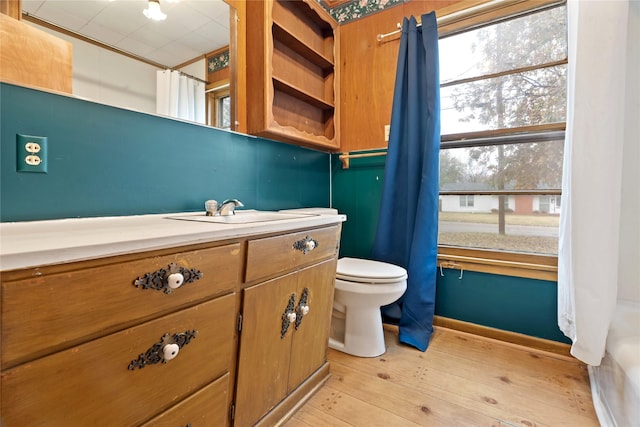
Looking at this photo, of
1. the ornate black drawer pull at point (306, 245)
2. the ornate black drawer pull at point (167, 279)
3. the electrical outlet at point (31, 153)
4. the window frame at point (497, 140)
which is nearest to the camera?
the ornate black drawer pull at point (167, 279)

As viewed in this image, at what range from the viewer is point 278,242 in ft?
3.35

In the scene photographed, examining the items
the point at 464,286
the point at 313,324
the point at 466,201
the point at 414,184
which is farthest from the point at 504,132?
the point at 313,324

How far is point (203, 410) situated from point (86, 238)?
575 millimetres

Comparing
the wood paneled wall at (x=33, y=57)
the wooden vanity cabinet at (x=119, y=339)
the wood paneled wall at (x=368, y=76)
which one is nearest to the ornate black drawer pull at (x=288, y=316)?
the wooden vanity cabinet at (x=119, y=339)

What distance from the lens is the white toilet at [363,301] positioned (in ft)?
5.08

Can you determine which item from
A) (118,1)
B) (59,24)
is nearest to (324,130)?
(118,1)

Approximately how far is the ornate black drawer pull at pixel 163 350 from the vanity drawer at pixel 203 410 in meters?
0.15

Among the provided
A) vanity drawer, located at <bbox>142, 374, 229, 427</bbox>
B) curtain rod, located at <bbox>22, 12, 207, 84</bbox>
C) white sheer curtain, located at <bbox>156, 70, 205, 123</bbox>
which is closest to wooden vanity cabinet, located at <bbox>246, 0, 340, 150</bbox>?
white sheer curtain, located at <bbox>156, 70, 205, 123</bbox>

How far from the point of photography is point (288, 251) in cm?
107

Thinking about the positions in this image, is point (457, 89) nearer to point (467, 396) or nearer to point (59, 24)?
point (467, 396)

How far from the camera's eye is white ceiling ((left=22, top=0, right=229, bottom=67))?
1.00 metres

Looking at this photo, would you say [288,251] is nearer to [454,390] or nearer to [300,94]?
[454,390]

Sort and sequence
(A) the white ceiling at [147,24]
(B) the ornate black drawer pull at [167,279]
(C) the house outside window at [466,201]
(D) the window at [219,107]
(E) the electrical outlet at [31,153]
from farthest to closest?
(C) the house outside window at [466,201]
(D) the window at [219,107]
(A) the white ceiling at [147,24]
(E) the electrical outlet at [31,153]
(B) the ornate black drawer pull at [167,279]

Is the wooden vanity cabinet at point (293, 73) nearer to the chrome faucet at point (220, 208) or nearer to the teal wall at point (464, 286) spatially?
the teal wall at point (464, 286)
